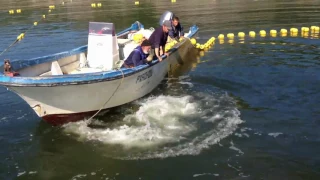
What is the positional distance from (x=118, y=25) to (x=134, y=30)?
38.4 feet

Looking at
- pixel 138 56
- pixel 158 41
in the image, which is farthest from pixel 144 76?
pixel 158 41

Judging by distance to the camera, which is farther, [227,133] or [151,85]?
[151,85]

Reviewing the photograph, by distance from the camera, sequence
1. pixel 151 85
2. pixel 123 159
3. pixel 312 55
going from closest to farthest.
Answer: pixel 123 159 < pixel 151 85 < pixel 312 55

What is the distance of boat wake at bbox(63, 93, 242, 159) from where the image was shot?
26.1ft

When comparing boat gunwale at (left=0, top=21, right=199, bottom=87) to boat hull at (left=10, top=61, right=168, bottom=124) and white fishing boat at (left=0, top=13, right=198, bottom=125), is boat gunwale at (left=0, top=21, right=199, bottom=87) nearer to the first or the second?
white fishing boat at (left=0, top=13, right=198, bottom=125)

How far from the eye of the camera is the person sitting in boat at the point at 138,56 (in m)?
9.84

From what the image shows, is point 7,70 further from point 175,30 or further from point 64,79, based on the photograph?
point 175,30

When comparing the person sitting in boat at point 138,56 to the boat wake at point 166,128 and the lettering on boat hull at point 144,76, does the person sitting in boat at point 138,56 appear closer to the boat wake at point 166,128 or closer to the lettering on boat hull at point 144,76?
the lettering on boat hull at point 144,76

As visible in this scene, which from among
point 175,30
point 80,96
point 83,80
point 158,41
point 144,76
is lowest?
point 80,96

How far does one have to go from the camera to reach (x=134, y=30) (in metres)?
15.3

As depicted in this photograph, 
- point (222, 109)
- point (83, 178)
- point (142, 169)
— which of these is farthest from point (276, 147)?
point (83, 178)

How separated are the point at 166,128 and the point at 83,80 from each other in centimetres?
231

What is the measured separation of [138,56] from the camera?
989 centimetres

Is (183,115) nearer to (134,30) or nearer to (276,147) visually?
(276,147)
